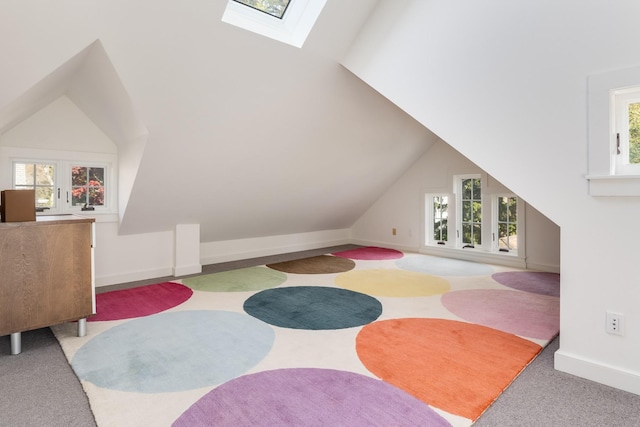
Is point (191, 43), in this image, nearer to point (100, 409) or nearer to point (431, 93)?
point (431, 93)

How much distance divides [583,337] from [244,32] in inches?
120

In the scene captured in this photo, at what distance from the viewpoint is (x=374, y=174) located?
5.53 meters

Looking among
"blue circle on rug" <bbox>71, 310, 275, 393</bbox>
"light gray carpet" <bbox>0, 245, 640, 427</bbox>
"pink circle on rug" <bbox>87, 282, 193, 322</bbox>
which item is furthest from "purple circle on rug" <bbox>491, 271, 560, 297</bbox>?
"pink circle on rug" <bbox>87, 282, 193, 322</bbox>

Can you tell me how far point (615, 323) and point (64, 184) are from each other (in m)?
4.74

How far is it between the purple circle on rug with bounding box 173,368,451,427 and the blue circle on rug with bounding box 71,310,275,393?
0.20 m

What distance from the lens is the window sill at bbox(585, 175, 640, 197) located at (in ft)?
5.91

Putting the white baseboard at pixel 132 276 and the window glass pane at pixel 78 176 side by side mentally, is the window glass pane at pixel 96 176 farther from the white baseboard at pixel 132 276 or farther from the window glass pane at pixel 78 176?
the white baseboard at pixel 132 276

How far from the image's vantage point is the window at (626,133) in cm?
190

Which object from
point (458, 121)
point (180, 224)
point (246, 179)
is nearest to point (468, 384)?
point (458, 121)

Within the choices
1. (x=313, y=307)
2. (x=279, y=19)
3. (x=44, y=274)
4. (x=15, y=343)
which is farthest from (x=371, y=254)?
(x=15, y=343)

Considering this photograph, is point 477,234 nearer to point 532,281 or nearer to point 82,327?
point 532,281

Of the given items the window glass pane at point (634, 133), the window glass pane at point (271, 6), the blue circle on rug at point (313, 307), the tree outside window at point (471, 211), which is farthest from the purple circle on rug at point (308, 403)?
the tree outside window at point (471, 211)

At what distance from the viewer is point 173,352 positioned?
7.56 ft

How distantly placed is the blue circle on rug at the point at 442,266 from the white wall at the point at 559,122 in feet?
7.89
